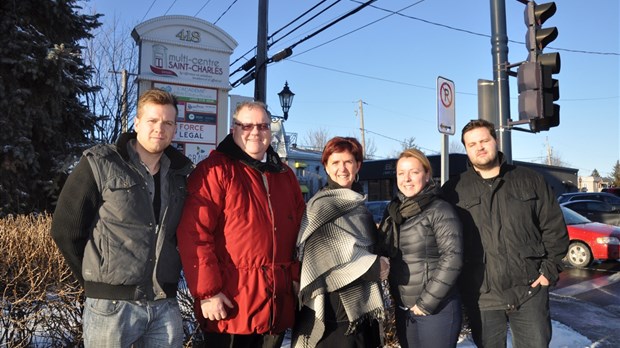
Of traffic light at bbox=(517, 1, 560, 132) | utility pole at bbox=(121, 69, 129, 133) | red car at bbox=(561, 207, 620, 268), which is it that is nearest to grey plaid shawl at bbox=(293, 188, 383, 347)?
traffic light at bbox=(517, 1, 560, 132)

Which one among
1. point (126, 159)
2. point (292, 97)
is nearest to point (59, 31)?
point (292, 97)

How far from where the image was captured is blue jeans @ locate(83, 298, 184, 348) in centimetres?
231

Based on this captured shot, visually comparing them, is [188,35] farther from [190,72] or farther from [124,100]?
[124,100]

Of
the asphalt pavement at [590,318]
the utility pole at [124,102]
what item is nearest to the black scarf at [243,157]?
the asphalt pavement at [590,318]

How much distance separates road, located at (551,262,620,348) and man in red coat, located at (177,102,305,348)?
473 cm

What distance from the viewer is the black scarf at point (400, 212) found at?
2.99 metres

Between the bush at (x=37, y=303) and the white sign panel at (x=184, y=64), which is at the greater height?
the white sign panel at (x=184, y=64)

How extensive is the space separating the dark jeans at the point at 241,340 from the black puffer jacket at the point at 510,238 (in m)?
1.40

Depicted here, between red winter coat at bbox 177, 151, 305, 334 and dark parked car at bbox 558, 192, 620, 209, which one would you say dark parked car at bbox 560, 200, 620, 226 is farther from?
red winter coat at bbox 177, 151, 305, 334

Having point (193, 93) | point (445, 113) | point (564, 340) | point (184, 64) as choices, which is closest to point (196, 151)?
point (193, 93)

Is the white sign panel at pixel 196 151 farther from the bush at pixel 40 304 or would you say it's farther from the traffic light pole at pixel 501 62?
the traffic light pole at pixel 501 62

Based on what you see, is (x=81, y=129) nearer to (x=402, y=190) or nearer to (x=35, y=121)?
(x=35, y=121)

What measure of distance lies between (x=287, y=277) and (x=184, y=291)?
150 cm

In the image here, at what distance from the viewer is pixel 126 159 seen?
A: 2486mm
